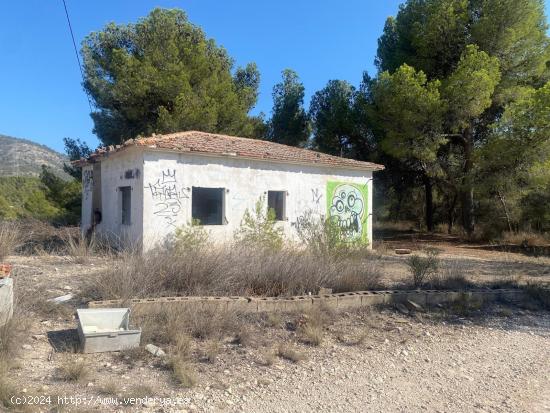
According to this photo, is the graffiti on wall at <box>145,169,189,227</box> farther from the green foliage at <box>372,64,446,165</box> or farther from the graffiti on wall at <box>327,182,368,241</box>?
the green foliage at <box>372,64,446,165</box>

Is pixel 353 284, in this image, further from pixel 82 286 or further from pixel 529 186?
pixel 529 186

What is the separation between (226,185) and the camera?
13.2m

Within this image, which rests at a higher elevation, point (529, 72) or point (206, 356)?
point (529, 72)

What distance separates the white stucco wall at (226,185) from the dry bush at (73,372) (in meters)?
7.42

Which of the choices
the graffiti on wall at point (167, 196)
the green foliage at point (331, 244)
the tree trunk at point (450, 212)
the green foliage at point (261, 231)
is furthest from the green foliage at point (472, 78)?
the graffiti on wall at point (167, 196)

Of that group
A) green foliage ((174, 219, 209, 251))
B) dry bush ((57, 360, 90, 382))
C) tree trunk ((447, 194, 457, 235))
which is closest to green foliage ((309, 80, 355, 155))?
tree trunk ((447, 194, 457, 235))

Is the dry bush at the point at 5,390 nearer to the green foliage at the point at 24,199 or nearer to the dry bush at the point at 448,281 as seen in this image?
the dry bush at the point at 448,281

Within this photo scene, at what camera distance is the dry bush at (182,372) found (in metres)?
4.29

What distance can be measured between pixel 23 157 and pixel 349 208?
172 feet

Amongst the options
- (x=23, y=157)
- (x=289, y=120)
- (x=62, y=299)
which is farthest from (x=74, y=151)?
(x=23, y=157)

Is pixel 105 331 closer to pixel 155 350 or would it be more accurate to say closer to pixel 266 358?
pixel 155 350

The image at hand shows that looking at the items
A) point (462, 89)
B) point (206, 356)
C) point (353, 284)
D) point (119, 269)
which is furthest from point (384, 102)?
point (206, 356)

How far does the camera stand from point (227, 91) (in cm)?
2205

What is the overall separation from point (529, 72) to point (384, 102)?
611 centimetres
